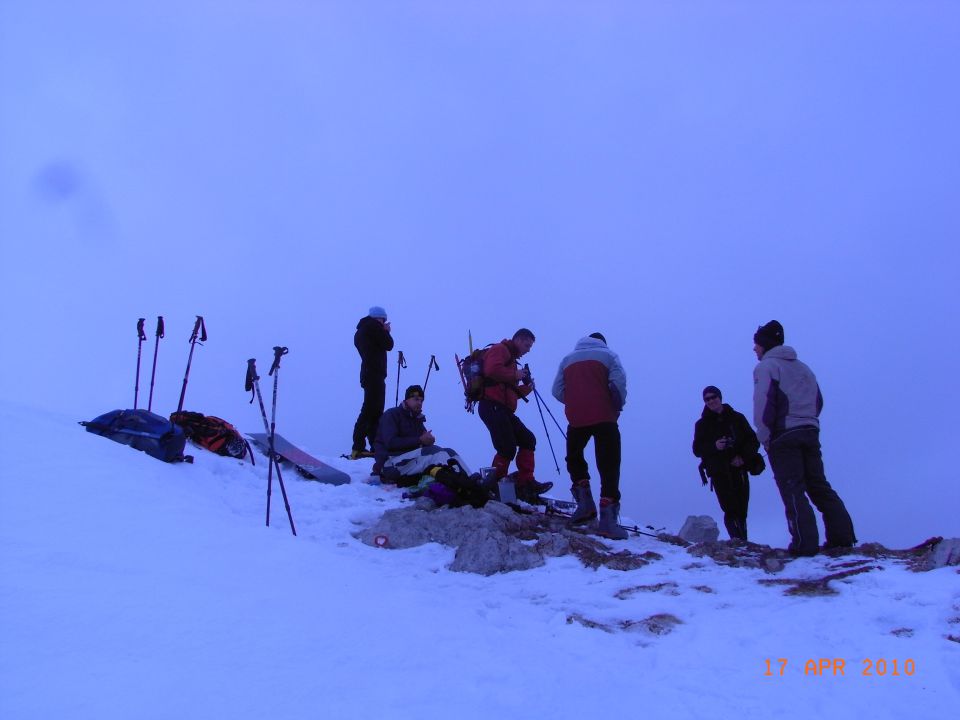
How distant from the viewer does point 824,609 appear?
416 centimetres

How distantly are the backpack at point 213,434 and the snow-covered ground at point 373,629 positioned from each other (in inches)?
137

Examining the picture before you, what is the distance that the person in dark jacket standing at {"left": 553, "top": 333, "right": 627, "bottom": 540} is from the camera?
22.7 feet

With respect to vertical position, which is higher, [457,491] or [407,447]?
[407,447]

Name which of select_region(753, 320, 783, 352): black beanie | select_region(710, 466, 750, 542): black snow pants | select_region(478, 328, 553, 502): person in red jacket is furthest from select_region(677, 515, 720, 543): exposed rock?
select_region(753, 320, 783, 352): black beanie

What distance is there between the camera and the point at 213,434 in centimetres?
907

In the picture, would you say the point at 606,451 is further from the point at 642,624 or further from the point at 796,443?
the point at 642,624

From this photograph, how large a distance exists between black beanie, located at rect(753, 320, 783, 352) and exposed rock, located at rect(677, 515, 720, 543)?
3.82m

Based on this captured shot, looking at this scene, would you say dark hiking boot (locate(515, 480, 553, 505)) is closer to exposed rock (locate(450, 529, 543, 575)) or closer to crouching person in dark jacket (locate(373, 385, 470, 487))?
crouching person in dark jacket (locate(373, 385, 470, 487))

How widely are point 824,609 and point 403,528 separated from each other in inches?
139

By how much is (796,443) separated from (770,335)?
3.37 ft

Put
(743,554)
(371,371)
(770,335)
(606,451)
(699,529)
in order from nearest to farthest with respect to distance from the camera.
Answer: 1. (743,554)
2. (770,335)
3. (606,451)
4. (699,529)
5. (371,371)

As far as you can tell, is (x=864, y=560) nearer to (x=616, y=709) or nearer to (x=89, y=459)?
(x=616, y=709)

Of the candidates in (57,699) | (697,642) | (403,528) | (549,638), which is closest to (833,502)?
(697,642)

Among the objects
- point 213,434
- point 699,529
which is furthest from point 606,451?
point 213,434
